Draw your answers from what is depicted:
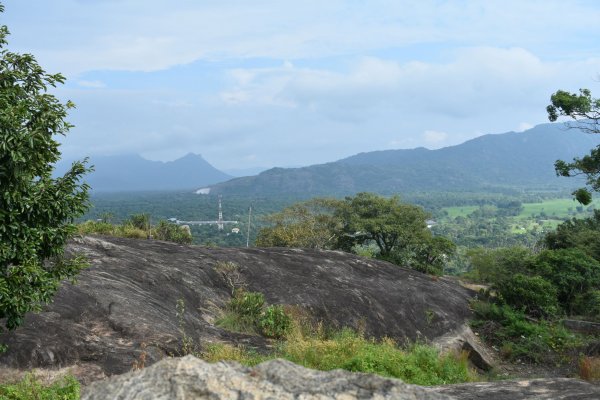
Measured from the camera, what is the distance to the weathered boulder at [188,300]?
1163cm

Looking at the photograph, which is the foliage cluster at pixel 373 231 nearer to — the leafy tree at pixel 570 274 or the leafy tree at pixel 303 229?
the leafy tree at pixel 303 229

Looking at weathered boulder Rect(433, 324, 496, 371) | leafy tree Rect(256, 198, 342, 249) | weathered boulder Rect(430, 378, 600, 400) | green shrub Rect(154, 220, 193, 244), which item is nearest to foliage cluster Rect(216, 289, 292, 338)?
weathered boulder Rect(433, 324, 496, 371)

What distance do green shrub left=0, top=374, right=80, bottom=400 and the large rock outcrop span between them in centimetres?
524

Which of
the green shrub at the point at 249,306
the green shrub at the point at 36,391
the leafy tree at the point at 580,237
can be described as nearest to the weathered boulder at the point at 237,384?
the green shrub at the point at 36,391

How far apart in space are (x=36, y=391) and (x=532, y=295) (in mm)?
22522

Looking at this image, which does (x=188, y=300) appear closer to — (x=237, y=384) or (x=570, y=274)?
(x=237, y=384)

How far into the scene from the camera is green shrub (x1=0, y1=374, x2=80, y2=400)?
8727mm

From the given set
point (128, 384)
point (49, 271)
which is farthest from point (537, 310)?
point (128, 384)

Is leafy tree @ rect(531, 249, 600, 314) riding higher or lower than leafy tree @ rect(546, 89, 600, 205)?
lower

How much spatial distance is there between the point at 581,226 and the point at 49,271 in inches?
1660

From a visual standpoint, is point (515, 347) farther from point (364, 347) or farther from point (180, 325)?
point (180, 325)

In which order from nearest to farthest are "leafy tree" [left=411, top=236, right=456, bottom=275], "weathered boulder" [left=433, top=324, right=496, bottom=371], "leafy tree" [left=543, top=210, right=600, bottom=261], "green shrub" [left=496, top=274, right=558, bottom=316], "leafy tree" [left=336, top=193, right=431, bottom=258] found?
"weathered boulder" [left=433, top=324, right=496, bottom=371]
"green shrub" [left=496, top=274, right=558, bottom=316]
"leafy tree" [left=543, top=210, right=600, bottom=261]
"leafy tree" [left=411, top=236, right=456, bottom=275]
"leafy tree" [left=336, top=193, right=431, bottom=258]

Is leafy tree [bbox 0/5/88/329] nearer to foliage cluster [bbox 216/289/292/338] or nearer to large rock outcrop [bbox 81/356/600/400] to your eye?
large rock outcrop [bbox 81/356/600/400]

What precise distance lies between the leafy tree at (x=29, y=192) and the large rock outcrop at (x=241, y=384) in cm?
570
